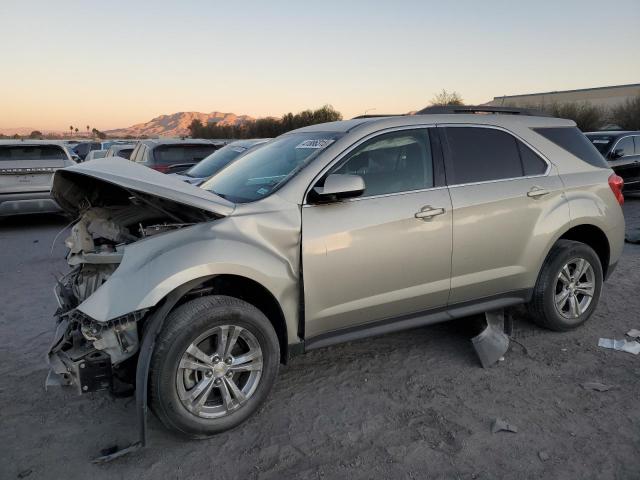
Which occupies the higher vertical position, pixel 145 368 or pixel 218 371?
pixel 145 368

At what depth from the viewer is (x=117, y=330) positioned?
112 inches

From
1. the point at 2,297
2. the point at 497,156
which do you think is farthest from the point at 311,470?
the point at 2,297

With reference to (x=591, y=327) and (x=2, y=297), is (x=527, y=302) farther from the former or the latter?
(x=2, y=297)

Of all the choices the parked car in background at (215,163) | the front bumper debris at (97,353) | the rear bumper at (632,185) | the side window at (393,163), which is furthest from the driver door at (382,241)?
the rear bumper at (632,185)

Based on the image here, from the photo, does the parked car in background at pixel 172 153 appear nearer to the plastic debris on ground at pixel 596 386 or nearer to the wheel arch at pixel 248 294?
the wheel arch at pixel 248 294

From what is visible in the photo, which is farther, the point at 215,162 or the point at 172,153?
the point at 172,153

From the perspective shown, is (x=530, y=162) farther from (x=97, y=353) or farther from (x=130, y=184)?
(x=97, y=353)

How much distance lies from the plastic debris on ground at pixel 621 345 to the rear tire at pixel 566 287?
0.29 meters

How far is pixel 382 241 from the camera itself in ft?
11.3

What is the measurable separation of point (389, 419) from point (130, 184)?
85.3 inches

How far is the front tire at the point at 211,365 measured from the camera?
2.86 metres

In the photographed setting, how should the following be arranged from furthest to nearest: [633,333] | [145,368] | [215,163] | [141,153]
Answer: [141,153] < [215,163] < [633,333] < [145,368]

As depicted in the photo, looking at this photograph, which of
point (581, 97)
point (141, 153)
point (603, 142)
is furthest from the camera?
point (581, 97)

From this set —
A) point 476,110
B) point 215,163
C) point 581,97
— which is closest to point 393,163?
point 476,110
